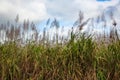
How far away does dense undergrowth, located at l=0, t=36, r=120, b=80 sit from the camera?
5918mm

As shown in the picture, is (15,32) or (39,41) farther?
(15,32)

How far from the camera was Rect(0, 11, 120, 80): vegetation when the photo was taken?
5.93 m

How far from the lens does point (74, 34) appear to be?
6.52m

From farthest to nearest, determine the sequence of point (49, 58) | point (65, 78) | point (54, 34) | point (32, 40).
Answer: point (54, 34) < point (32, 40) < point (49, 58) < point (65, 78)

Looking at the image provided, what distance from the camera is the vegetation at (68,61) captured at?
593cm

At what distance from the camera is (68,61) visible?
20.3ft

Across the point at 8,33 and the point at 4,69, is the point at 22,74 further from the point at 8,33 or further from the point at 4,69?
the point at 8,33

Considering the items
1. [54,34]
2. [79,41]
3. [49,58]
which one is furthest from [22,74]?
[54,34]

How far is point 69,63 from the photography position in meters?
6.10

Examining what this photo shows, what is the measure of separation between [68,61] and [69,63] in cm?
10

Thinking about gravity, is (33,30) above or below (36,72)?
above

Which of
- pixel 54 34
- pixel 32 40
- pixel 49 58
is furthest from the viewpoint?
pixel 54 34

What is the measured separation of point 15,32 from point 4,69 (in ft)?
6.31

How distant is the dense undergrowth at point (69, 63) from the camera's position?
5.92 metres
